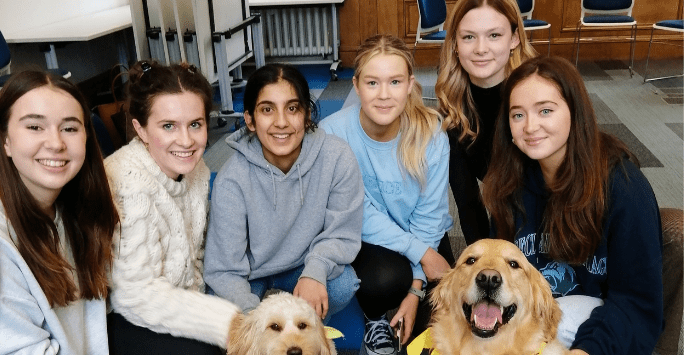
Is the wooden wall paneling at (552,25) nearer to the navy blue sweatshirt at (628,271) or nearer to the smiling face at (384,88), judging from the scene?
the smiling face at (384,88)

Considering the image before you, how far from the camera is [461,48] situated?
7.59 ft

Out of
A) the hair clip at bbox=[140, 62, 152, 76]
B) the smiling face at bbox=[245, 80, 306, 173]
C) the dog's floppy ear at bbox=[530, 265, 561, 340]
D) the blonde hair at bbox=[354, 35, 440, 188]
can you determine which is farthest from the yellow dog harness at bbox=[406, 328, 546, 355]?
the hair clip at bbox=[140, 62, 152, 76]

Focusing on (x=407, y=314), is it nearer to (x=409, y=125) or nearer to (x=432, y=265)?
(x=432, y=265)

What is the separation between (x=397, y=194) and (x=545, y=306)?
736 mm

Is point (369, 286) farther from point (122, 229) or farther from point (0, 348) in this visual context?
point (0, 348)

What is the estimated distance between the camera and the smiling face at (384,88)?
2033mm

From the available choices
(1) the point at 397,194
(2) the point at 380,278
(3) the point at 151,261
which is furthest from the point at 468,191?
(3) the point at 151,261

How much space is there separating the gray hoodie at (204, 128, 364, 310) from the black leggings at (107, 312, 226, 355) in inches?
8.3

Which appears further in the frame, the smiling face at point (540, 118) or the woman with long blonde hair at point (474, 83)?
the woman with long blonde hair at point (474, 83)

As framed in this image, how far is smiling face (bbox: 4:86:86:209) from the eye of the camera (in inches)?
52.2

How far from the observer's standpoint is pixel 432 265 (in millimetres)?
2105

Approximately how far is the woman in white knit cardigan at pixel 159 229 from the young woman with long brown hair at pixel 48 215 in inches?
3.6

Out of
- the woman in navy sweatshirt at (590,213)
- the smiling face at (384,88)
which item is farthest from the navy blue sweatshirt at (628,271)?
the smiling face at (384,88)

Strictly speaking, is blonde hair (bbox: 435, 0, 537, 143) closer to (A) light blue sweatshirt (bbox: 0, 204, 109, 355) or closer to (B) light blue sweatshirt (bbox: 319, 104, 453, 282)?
(B) light blue sweatshirt (bbox: 319, 104, 453, 282)
